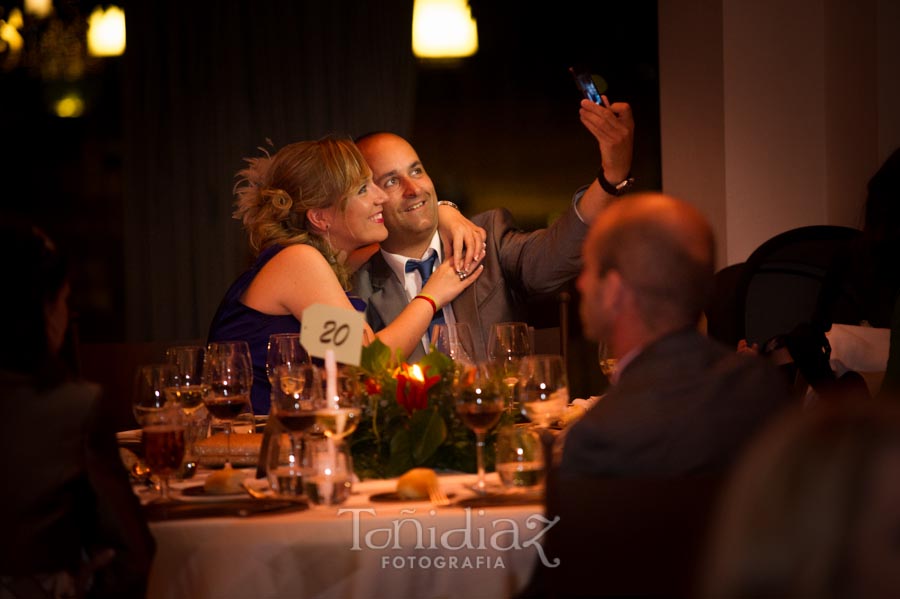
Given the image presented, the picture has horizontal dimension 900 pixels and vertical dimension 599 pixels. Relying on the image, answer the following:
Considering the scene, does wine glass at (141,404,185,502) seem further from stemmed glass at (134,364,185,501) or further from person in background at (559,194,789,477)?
person in background at (559,194,789,477)

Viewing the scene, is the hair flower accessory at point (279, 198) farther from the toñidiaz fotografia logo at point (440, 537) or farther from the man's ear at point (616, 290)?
the man's ear at point (616, 290)

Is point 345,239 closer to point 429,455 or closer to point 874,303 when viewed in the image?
point 429,455

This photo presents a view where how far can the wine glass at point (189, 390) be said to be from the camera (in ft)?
7.64

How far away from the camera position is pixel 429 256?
12.7ft

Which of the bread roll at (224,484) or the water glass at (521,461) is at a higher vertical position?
the water glass at (521,461)

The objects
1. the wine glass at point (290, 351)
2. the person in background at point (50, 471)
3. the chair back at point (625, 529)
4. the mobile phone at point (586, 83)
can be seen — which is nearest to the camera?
the chair back at point (625, 529)

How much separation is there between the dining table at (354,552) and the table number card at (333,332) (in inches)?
15.8

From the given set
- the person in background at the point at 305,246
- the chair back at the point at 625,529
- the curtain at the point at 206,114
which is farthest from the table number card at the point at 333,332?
the curtain at the point at 206,114

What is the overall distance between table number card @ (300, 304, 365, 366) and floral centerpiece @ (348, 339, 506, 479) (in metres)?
0.11

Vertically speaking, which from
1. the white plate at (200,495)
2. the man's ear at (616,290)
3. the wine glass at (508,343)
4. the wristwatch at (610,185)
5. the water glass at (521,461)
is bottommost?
the white plate at (200,495)

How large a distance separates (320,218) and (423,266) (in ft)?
1.51

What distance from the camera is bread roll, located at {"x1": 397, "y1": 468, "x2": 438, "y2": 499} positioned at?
1.91 meters

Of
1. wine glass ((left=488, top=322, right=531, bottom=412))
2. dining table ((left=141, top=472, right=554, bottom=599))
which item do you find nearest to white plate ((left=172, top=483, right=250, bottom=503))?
dining table ((left=141, top=472, right=554, bottom=599))

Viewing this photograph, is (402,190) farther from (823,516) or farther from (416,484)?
(823,516)
